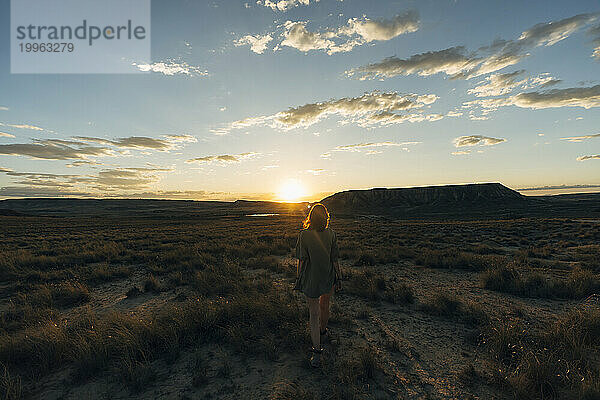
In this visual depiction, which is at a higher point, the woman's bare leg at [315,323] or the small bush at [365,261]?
the woman's bare leg at [315,323]

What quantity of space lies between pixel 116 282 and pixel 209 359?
22.2 feet

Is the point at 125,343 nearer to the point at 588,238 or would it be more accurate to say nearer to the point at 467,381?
the point at 467,381

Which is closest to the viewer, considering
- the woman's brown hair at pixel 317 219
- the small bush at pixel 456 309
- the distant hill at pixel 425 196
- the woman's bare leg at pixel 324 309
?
the woman's brown hair at pixel 317 219

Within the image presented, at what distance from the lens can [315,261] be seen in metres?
4.12

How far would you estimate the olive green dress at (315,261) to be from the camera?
4.04 meters

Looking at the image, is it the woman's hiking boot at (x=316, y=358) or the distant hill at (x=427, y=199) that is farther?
the distant hill at (x=427, y=199)

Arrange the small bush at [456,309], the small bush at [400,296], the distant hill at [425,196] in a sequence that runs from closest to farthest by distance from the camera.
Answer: the small bush at [456,309] → the small bush at [400,296] → the distant hill at [425,196]

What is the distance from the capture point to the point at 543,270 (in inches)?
364

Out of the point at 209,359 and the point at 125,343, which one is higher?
the point at 125,343

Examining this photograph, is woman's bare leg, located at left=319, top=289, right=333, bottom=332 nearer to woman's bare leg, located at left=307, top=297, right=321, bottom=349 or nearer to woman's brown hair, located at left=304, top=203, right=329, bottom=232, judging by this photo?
woman's bare leg, located at left=307, top=297, right=321, bottom=349

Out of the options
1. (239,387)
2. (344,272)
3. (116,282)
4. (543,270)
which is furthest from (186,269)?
(543,270)

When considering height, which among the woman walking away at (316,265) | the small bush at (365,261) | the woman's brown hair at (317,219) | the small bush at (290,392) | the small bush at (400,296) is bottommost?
the small bush at (365,261)

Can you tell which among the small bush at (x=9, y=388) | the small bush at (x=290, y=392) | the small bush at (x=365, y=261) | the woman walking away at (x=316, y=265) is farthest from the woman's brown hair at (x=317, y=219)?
the small bush at (x=365, y=261)

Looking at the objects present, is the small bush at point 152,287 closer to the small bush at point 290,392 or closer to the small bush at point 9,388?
the small bush at point 9,388
